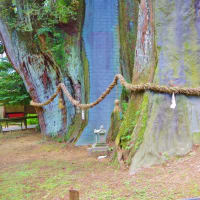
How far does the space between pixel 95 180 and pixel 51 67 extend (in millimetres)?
5664

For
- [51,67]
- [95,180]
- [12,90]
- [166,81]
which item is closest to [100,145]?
[95,180]

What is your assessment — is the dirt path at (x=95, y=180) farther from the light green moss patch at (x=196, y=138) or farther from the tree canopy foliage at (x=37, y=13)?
the tree canopy foliage at (x=37, y=13)

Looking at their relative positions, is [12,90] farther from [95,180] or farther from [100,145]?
[95,180]

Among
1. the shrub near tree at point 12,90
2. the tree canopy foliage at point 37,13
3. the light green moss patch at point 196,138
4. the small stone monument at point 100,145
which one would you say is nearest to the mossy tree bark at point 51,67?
the tree canopy foliage at point 37,13

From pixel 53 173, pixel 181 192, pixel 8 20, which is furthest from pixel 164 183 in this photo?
pixel 8 20

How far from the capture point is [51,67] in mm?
9016

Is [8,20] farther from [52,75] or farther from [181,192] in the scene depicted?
[181,192]

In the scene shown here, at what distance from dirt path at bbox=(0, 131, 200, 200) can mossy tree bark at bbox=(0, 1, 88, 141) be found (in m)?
2.76

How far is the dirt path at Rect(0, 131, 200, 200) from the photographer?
324cm

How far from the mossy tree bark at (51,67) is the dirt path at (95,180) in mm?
2765

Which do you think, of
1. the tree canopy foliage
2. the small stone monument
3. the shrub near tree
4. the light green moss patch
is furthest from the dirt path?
the shrub near tree

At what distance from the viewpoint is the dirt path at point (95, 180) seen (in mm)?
3242

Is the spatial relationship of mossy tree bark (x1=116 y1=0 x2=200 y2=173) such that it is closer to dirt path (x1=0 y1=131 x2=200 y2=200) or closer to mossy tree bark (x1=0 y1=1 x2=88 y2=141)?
dirt path (x1=0 y1=131 x2=200 y2=200)

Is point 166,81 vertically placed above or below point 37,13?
below
